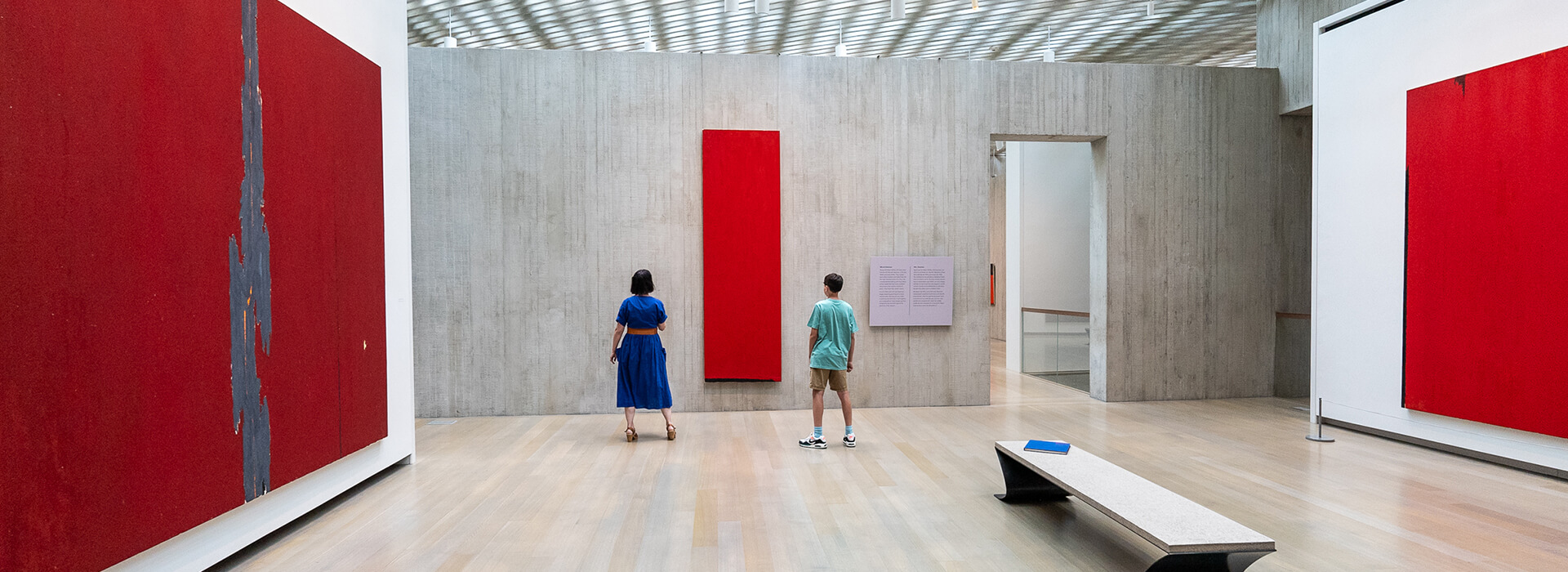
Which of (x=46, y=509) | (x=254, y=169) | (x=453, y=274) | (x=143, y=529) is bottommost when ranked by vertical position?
(x=143, y=529)

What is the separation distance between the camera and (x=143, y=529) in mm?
3477

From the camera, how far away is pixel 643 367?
296 inches

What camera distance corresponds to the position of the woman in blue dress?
7.44 metres

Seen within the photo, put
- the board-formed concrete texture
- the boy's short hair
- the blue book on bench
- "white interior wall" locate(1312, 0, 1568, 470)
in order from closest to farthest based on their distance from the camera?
the blue book on bench → "white interior wall" locate(1312, 0, 1568, 470) → the boy's short hair → the board-formed concrete texture

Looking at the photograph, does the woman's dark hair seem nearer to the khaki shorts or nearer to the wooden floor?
the wooden floor

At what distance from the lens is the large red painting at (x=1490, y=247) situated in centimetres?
614

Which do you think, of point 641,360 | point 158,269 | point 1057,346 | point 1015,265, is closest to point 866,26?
point 1015,265

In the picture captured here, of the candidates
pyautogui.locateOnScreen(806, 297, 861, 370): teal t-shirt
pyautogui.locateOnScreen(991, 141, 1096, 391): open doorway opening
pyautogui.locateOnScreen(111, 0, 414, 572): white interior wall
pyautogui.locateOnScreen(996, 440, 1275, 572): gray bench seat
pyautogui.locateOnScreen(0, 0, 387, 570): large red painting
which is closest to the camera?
pyautogui.locateOnScreen(0, 0, 387, 570): large red painting

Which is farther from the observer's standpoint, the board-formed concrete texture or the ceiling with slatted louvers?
the ceiling with slatted louvers

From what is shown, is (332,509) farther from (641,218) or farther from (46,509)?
(641,218)

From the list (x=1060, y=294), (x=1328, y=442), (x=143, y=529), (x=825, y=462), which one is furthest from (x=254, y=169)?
(x=1060, y=294)

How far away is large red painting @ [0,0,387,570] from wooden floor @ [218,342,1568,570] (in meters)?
0.86

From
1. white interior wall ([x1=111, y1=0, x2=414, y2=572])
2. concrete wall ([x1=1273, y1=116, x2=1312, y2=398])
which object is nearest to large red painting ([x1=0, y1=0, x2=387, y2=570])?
white interior wall ([x1=111, y1=0, x2=414, y2=572])

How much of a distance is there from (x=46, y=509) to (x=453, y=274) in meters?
6.15
